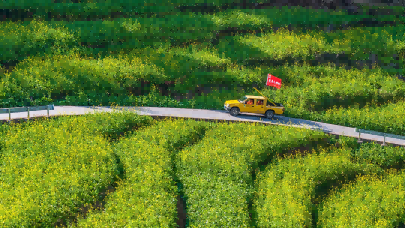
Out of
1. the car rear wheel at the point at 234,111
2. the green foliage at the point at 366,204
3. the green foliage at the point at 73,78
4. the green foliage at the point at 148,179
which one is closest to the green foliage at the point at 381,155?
the green foliage at the point at 366,204

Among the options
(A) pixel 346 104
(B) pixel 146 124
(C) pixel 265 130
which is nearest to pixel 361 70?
(A) pixel 346 104

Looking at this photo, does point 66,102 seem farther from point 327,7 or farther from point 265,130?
point 327,7

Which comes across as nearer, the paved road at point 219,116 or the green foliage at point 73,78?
the paved road at point 219,116

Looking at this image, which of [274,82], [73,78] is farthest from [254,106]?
[73,78]

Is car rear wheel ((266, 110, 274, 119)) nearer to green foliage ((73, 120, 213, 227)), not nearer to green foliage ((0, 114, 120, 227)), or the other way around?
green foliage ((73, 120, 213, 227))

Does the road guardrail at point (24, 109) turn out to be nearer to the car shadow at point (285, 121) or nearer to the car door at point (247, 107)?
the car shadow at point (285, 121)
